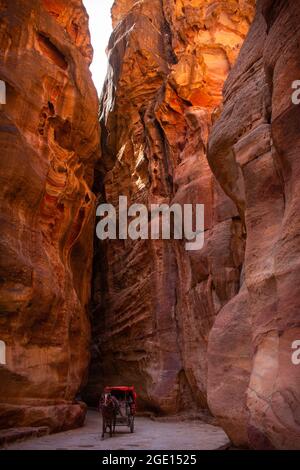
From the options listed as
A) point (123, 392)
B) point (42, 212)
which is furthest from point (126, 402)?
point (42, 212)

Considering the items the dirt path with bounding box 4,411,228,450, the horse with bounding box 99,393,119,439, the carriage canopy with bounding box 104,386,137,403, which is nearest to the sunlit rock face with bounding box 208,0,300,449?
the dirt path with bounding box 4,411,228,450

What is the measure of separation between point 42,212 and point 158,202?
600 centimetres

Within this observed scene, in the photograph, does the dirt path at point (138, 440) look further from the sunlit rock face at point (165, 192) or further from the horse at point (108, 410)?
the sunlit rock face at point (165, 192)

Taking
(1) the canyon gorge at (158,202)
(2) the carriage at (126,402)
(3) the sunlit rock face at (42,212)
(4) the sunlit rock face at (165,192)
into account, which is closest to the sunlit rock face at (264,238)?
(1) the canyon gorge at (158,202)

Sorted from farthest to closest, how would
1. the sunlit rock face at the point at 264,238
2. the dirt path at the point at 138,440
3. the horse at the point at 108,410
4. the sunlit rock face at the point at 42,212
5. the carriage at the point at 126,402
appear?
1. the sunlit rock face at the point at 42,212
2. the carriage at the point at 126,402
3. the horse at the point at 108,410
4. the dirt path at the point at 138,440
5. the sunlit rock face at the point at 264,238

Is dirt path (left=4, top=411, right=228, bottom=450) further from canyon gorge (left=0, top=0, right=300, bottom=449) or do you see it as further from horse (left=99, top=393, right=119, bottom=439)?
canyon gorge (left=0, top=0, right=300, bottom=449)

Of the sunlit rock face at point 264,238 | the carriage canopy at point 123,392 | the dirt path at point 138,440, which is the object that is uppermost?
the sunlit rock face at point 264,238

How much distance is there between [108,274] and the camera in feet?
73.4

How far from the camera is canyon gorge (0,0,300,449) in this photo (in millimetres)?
6742

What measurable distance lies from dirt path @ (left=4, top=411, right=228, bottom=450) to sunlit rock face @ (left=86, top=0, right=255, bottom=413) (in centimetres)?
358

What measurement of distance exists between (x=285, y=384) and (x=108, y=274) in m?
17.1

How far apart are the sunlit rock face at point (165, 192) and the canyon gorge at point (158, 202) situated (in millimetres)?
75

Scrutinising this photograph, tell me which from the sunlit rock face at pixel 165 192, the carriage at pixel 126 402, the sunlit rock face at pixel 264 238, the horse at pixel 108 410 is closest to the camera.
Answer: the sunlit rock face at pixel 264 238

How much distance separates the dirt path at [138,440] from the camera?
887cm
